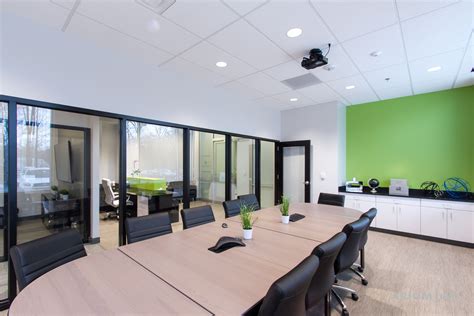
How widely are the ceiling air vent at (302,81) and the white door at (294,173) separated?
2080 millimetres

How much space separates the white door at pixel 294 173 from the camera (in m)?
5.97

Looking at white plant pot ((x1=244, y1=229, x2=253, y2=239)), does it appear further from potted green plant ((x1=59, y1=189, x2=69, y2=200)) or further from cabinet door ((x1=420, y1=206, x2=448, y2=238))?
cabinet door ((x1=420, y1=206, x2=448, y2=238))

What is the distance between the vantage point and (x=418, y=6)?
2.13 meters

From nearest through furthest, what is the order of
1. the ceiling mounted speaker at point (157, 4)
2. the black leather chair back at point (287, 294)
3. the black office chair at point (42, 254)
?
the black leather chair back at point (287, 294) < the black office chair at point (42, 254) < the ceiling mounted speaker at point (157, 4)

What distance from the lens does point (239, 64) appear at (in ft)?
11.2

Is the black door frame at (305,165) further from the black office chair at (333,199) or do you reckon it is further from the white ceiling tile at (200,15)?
the white ceiling tile at (200,15)

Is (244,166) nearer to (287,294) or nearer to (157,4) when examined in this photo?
(157,4)

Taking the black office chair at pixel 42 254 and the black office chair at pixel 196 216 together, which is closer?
the black office chair at pixel 42 254

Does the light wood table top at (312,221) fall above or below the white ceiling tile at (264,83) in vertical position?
below

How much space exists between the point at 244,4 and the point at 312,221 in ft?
8.29

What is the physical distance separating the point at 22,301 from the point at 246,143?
4.86m

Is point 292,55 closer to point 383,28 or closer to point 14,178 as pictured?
point 383,28

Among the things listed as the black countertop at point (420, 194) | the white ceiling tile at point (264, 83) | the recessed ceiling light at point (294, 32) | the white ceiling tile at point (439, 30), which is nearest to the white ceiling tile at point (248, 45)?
the recessed ceiling light at point (294, 32)

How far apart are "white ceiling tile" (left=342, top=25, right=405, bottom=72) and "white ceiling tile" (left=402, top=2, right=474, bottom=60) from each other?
96mm
